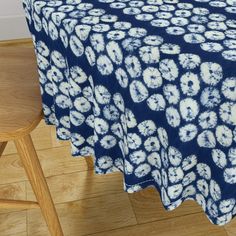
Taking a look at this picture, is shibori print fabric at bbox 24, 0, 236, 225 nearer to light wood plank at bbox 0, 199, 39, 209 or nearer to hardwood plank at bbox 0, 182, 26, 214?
light wood plank at bbox 0, 199, 39, 209

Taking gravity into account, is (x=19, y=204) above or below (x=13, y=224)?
above

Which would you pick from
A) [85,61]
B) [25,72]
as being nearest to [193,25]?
[85,61]

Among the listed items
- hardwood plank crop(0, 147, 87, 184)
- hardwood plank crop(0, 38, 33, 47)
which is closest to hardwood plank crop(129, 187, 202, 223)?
hardwood plank crop(0, 147, 87, 184)

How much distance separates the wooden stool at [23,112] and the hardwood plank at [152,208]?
32cm

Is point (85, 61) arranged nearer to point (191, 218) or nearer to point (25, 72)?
point (25, 72)

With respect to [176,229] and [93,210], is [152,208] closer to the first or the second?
[176,229]

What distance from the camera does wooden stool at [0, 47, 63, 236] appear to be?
2.58ft

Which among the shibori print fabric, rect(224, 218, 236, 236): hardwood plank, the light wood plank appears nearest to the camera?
the shibori print fabric

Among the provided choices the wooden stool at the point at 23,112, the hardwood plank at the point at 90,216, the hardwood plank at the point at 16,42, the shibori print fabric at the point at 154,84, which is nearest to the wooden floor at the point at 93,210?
the hardwood plank at the point at 90,216

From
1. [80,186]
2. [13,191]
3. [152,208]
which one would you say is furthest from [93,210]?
[13,191]

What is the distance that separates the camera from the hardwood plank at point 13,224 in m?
1.15

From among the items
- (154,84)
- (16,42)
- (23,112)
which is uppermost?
(154,84)

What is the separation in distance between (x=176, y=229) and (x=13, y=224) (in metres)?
0.57

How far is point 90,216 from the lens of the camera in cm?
119
